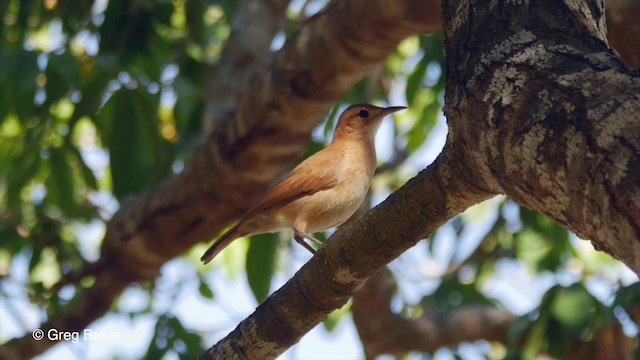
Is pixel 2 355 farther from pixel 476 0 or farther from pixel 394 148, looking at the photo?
pixel 476 0

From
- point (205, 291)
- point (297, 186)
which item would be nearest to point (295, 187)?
point (297, 186)

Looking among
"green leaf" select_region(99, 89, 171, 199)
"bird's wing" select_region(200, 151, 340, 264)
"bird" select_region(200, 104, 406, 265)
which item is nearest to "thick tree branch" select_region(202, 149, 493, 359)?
"bird" select_region(200, 104, 406, 265)

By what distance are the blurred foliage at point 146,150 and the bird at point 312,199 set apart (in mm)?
586

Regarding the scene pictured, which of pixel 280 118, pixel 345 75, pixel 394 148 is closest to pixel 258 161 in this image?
Result: pixel 280 118

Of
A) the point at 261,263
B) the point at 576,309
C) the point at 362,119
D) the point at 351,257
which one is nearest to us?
the point at 351,257

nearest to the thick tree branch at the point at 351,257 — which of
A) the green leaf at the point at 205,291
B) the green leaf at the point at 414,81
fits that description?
the green leaf at the point at 414,81

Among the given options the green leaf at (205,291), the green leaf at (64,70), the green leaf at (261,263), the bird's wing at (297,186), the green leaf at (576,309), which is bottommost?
the green leaf at (205,291)

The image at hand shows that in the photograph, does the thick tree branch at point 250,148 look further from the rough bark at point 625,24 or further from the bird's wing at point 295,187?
the rough bark at point 625,24

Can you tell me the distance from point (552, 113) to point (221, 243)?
3285 mm

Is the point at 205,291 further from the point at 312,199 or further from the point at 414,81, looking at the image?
A: the point at 414,81

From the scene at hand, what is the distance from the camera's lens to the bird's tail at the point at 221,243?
4.87 meters

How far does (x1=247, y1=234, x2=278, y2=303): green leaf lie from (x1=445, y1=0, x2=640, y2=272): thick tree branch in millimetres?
3316

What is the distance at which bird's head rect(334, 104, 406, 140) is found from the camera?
19.1ft

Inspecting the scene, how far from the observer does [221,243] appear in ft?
16.4
